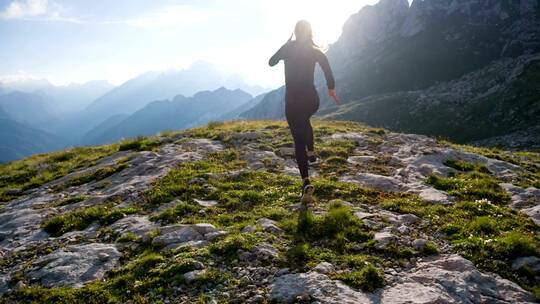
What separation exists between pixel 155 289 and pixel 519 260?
24.0ft

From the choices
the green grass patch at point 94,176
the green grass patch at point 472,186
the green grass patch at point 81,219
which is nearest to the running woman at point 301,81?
the green grass patch at point 472,186

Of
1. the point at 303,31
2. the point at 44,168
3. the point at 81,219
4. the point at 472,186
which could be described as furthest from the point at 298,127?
the point at 44,168

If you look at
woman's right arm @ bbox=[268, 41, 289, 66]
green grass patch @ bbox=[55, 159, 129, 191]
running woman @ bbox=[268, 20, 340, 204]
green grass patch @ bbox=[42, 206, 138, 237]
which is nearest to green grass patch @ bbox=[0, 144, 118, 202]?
green grass patch @ bbox=[55, 159, 129, 191]

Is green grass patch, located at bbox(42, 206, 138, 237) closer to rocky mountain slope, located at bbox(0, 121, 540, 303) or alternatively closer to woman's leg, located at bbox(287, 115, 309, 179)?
rocky mountain slope, located at bbox(0, 121, 540, 303)

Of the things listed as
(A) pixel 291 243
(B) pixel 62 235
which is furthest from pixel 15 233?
(A) pixel 291 243

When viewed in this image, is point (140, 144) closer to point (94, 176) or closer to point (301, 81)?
point (94, 176)

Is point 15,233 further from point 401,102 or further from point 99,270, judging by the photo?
point 401,102

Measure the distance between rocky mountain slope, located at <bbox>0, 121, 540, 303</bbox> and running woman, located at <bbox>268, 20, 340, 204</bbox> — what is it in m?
1.70

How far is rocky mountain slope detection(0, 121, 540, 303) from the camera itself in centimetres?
805

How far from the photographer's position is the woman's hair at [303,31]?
38.6 feet

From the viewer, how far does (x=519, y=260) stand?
8680mm

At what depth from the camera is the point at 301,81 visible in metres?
11.7

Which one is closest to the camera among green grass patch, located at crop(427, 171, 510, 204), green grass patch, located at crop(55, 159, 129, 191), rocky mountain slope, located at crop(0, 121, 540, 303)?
A: rocky mountain slope, located at crop(0, 121, 540, 303)

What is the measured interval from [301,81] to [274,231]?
419cm
